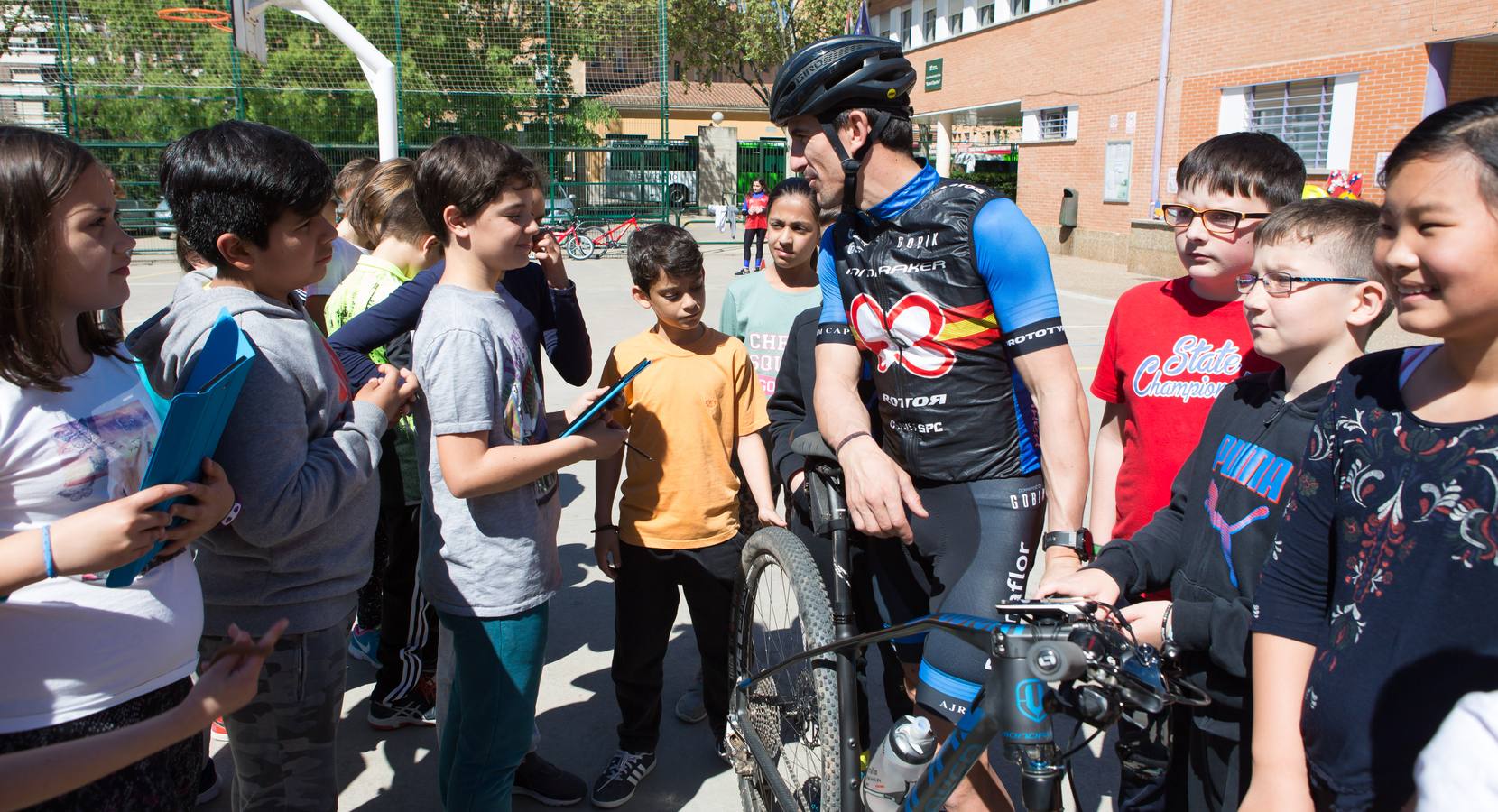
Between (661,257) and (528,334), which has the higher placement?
(661,257)

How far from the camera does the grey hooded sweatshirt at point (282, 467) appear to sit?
193 centimetres

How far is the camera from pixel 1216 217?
8.02 feet

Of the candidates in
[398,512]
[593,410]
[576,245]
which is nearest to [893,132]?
[593,410]

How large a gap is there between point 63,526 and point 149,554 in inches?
6.2

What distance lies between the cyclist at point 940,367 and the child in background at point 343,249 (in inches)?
92.6

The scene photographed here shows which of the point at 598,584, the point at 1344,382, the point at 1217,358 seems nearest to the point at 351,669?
the point at 598,584

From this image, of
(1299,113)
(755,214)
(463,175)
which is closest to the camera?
(463,175)

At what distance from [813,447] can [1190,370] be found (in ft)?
3.27

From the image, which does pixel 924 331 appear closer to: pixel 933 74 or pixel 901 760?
pixel 901 760

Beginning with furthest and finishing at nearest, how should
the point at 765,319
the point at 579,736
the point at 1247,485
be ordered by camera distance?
the point at 765,319
the point at 579,736
the point at 1247,485

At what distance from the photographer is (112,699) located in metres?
1.68

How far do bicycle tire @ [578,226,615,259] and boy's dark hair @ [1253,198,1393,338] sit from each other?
772 inches

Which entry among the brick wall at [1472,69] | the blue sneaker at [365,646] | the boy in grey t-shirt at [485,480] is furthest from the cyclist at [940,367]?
the brick wall at [1472,69]

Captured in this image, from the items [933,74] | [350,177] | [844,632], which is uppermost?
[933,74]
